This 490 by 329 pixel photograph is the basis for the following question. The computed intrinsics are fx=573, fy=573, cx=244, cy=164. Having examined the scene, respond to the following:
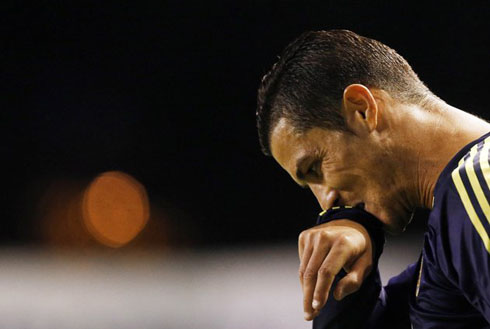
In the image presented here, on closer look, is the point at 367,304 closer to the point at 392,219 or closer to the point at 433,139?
the point at 392,219

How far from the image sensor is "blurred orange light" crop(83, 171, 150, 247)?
11.2ft

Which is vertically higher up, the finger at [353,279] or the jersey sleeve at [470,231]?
the jersey sleeve at [470,231]

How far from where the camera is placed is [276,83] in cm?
97

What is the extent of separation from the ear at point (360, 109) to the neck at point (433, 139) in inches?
2.2

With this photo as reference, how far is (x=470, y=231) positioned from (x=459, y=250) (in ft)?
0.10

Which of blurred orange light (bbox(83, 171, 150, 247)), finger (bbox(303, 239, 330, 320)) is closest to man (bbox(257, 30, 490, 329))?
finger (bbox(303, 239, 330, 320))

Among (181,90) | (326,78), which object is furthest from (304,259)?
(181,90)

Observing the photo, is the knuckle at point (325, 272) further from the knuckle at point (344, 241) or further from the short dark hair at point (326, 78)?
the short dark hair at point (326, 78)

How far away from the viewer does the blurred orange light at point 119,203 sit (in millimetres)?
3410

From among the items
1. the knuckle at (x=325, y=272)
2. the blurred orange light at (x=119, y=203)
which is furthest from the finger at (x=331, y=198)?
the blurred orange light at (x=119, y=203)

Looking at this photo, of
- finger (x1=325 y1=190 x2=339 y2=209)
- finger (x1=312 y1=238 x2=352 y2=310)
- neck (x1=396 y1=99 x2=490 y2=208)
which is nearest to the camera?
finger (x1=312 y1=238 x2=352 y2=310)

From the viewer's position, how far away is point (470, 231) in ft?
1.98

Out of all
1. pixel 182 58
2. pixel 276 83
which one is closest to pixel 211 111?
pixel 182 58

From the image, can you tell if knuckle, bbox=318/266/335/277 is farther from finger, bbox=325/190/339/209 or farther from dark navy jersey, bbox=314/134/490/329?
finger, bbox=325/190/339/209
